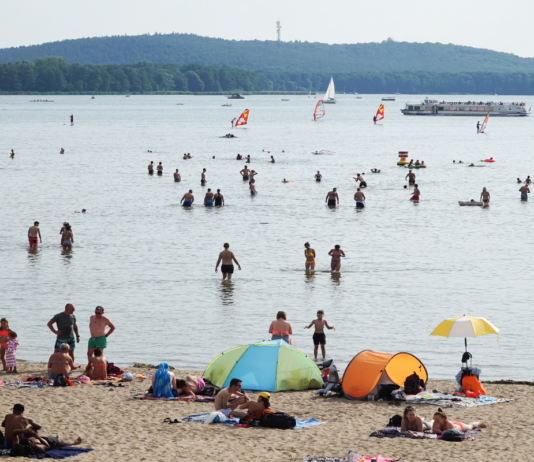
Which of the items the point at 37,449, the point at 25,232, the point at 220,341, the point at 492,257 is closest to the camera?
the point at 37,449

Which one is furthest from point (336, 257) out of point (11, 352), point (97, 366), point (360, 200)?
point (360, 200)

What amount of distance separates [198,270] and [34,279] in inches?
223

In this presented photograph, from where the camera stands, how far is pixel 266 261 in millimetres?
30141

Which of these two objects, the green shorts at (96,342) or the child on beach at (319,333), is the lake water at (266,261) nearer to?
the child on beach at (319,333)

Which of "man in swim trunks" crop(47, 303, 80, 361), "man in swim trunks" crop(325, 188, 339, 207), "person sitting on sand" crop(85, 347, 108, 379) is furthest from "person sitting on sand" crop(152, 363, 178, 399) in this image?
"man in swim trunks" crop(325, 188, 339, 207)

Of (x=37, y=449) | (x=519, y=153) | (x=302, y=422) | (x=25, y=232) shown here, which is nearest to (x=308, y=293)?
(x=302, y=422)

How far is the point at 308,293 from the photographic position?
985 inches

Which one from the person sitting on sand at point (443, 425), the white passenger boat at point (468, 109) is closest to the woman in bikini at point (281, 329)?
the person sitting on sand at point (443, 425)

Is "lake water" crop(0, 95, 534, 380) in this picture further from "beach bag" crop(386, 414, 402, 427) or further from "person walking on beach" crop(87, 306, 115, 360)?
"beach bag" crop(386, 414, 402, 427)

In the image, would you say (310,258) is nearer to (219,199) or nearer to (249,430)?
(249,430)

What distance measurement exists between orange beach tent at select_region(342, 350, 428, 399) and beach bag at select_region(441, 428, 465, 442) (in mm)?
2758

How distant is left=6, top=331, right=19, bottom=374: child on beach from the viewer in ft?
54.1

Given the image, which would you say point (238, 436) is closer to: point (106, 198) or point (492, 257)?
point (492, 257)

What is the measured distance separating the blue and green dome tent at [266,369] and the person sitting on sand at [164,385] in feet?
3.42
